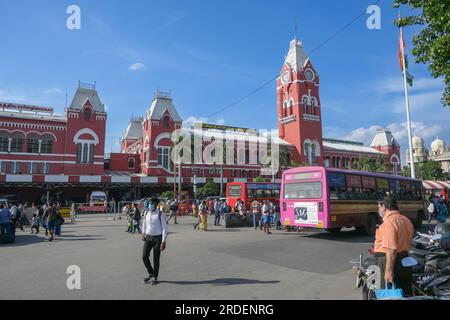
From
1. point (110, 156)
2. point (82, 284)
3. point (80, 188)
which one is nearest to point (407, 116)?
point (82, 284)

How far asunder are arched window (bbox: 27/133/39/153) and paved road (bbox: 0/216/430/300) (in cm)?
2862

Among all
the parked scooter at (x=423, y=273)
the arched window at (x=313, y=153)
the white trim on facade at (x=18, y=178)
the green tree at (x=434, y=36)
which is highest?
the arched window at (x=313, y=153)

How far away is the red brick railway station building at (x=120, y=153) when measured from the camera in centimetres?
3512

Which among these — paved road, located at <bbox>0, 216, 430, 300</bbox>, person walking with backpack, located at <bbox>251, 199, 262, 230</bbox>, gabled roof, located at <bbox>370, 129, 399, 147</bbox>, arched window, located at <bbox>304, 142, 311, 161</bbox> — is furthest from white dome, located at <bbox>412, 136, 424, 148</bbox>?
→ paved road, located at <bbox>0, 216, 430, 300</bbox>

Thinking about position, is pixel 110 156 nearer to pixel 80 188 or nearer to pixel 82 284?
pixel 80 188

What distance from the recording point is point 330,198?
466 inches

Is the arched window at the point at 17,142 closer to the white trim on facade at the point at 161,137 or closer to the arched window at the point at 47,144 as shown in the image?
the arched window at the point at 47,144

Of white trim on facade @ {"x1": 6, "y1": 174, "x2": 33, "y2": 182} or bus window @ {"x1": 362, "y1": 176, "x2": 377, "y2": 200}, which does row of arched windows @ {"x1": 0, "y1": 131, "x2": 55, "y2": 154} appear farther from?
bus window @ {"x1": 362, "y1": 176, "x2": 377, "y2": 200}

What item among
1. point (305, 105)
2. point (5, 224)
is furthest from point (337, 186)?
point (305, 105)

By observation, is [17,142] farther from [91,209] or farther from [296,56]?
[296,56]

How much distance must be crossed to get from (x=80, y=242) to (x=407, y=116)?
69.3ft

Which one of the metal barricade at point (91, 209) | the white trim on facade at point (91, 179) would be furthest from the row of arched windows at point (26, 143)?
the metal barricade at point (91, 209)

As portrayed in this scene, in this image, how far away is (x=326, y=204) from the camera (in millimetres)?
11625

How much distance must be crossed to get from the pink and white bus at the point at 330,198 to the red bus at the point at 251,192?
35.7 feet
